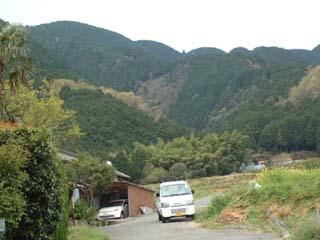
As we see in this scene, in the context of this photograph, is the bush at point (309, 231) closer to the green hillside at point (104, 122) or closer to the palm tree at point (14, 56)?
the palm tree at point (14, 56)

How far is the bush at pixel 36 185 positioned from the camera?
12.9 metres

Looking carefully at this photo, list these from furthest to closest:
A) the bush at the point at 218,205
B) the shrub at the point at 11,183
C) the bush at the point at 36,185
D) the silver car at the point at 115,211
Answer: the silver car at the point at 115,211 < the bush at the point at 218,205 < the bush at the point at 36,185 < the shrub at the point at 11,183

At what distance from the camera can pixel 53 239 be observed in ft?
48.0

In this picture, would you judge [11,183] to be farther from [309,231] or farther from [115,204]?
[115,204]

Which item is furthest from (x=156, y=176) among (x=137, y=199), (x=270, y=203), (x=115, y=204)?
(x=270, y=203)

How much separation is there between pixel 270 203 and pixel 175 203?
24.1 ft

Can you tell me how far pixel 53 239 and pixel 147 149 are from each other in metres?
86.8

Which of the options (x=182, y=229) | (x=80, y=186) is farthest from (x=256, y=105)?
(x=182, y=229)

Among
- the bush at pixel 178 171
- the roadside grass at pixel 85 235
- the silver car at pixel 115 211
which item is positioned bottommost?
the roadside grass at pixel 85 235

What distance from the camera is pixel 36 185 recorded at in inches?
519

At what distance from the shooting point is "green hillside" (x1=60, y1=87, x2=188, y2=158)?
297ft

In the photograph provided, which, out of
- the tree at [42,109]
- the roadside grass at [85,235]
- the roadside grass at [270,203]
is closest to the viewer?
the roadside grass at [85,235]

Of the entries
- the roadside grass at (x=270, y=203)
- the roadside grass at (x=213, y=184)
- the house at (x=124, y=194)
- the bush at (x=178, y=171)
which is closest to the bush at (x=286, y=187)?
the roadside grass at (x=270, y=203)

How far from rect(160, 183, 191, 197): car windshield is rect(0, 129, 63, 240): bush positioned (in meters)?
15.5
